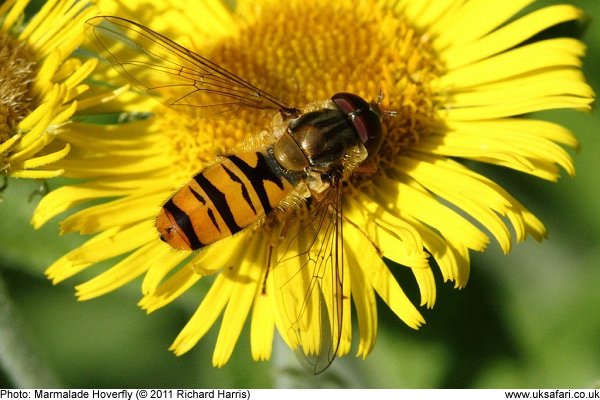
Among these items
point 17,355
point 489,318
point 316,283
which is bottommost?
point 489,318

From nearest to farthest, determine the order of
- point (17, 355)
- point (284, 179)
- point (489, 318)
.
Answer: point (284, 179) < point (17, 355) < point (489, 318)

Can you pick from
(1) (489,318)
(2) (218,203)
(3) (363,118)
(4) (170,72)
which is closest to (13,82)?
(4) (170,72)

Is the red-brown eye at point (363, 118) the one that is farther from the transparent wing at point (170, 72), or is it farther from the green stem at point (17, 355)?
the green stem at point (17, 355)

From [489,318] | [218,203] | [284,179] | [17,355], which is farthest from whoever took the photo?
[489,318]

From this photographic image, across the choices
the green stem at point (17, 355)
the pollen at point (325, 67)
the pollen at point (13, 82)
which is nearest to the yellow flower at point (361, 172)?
the pollen at point (325, 67)

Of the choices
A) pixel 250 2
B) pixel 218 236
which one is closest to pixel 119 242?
pixel 218 236

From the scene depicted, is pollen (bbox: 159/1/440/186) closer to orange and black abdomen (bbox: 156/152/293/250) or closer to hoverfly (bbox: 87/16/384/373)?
hoverfly (bbox: 87/16/384/373)

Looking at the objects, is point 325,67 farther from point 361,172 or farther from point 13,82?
point 13,82
